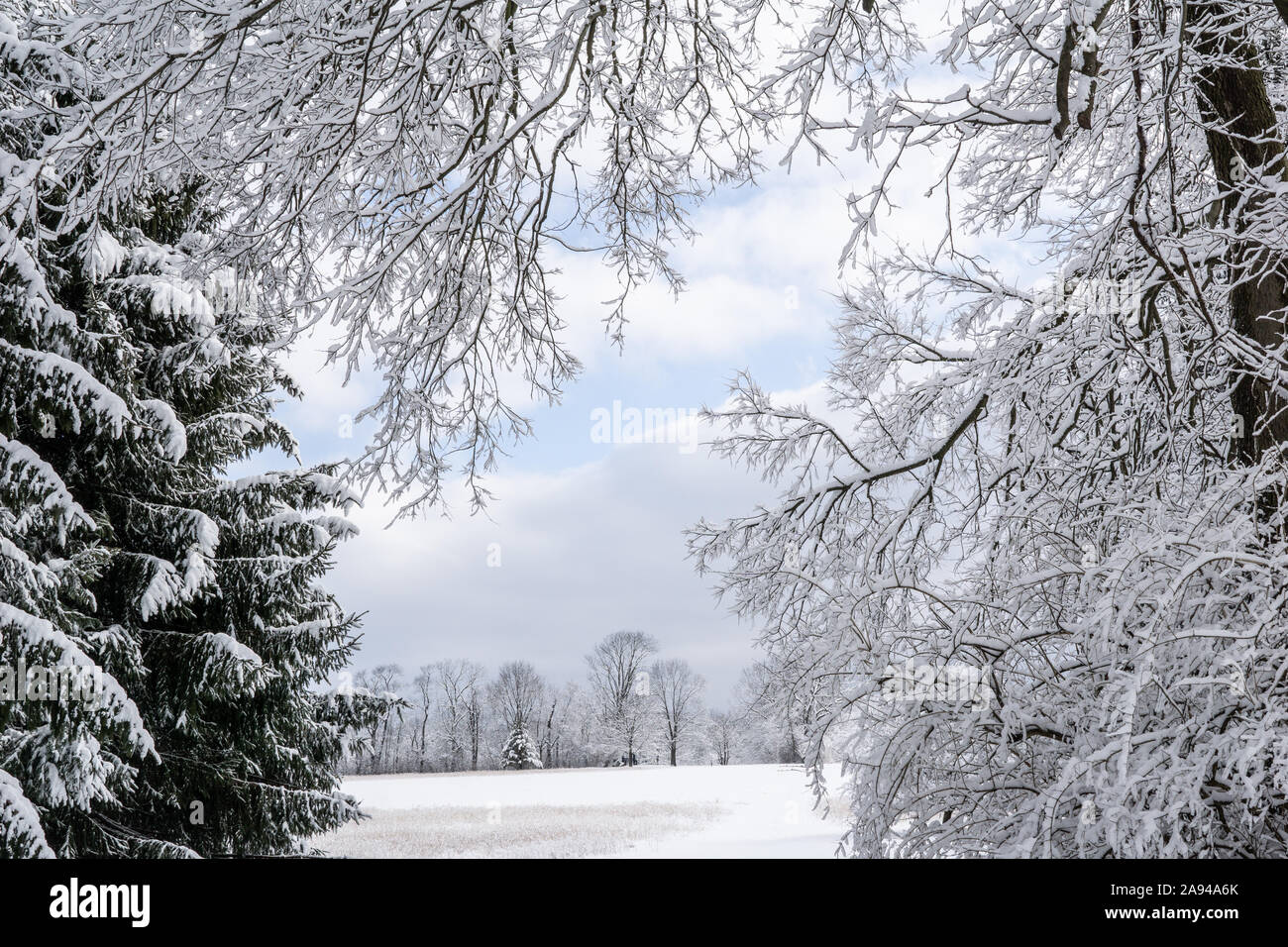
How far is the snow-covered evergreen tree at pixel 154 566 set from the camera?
507 cm

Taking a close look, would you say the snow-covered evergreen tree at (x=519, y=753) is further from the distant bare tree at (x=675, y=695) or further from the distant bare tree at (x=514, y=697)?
the distant bare tree at (x=675, y=695)

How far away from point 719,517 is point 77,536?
188 inches

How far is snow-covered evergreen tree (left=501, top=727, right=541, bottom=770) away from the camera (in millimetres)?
11688

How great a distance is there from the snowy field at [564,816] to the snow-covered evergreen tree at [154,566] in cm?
197

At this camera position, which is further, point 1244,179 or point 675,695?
point 675,695

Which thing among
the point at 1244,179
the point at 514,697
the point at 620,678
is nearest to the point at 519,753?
the point at 514,697

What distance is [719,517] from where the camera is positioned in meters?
4.71

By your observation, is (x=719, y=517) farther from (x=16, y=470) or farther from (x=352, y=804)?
(x=352, y=804)

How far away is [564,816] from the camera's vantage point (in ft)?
33.9

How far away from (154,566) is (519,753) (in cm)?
679

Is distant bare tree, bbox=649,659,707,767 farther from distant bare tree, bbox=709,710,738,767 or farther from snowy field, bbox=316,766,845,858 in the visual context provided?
snowy field, bbox=316,766,845,858

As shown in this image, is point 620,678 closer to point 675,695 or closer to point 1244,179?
point 675,695

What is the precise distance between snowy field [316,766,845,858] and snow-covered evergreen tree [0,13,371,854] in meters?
1.97
